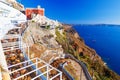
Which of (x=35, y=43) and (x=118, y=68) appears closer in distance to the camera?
(x=35, y=43)

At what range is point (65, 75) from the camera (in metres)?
18.2

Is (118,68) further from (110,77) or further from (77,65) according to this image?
(77,65)

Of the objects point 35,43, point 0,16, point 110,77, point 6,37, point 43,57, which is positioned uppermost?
point 0,16

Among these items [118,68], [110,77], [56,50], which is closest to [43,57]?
[56,50]

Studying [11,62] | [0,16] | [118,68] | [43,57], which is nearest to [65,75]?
[43,57]

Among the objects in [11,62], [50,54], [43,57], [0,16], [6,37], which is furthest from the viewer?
[50,54]

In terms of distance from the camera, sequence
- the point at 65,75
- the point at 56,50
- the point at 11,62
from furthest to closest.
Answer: the point at 56,50, the point at 65,75, the point at 11,62

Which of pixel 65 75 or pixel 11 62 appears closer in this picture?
pixel 11 62

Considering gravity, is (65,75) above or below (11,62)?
below

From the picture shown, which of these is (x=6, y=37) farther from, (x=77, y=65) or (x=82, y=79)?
(x=77, y=65)

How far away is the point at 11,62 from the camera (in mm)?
11133

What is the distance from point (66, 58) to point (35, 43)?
6.63m

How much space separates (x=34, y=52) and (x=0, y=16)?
364 inches

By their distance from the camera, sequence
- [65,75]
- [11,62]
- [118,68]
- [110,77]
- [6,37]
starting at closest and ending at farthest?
Answer: [11,62]
[6,37]
[65,75]
[110,77]
[118,68]
